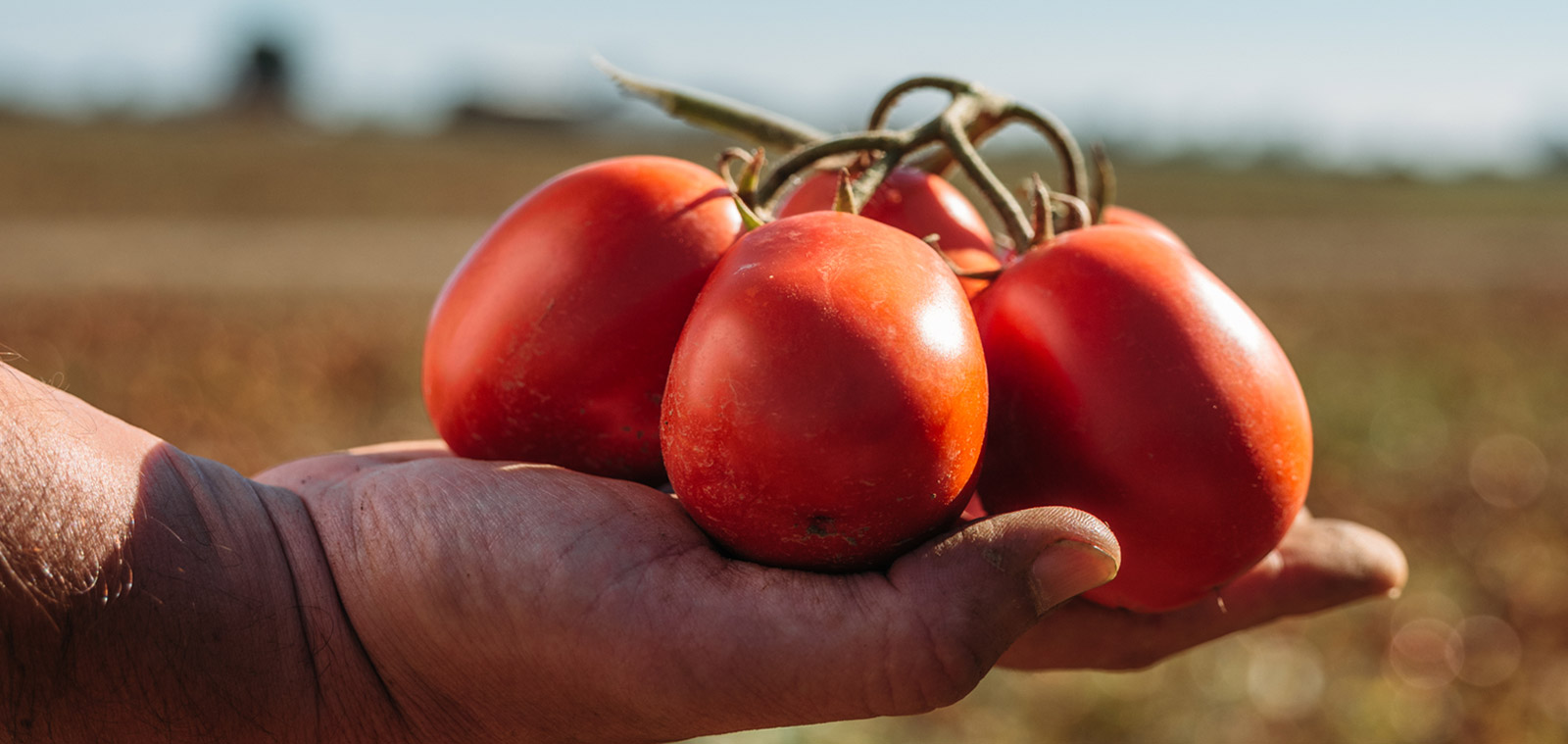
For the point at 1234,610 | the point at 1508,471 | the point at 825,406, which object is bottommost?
the point at 1508,471

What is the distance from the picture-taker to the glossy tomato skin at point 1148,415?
1734 millimetres

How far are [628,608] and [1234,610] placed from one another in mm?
1204

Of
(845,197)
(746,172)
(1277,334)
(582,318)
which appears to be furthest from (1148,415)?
(1277,334)

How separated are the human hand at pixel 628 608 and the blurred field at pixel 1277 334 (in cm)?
59

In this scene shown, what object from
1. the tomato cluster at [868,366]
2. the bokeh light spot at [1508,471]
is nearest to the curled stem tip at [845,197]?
the tomato cluster at [868,366]

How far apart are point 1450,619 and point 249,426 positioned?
707 centimetres

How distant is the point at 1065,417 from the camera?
5.86 feet

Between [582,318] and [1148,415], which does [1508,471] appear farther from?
[582,318]

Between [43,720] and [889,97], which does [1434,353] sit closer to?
[889,97]

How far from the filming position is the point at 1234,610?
2.20 m

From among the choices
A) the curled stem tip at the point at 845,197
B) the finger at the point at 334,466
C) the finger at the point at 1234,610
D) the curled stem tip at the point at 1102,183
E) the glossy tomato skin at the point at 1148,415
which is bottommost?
the finger at the point at 1234,610

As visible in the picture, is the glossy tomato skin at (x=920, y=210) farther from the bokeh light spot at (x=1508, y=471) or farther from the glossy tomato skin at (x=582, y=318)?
the bokeh light spot at (x=1508, y=471)

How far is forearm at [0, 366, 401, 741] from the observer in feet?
5.39

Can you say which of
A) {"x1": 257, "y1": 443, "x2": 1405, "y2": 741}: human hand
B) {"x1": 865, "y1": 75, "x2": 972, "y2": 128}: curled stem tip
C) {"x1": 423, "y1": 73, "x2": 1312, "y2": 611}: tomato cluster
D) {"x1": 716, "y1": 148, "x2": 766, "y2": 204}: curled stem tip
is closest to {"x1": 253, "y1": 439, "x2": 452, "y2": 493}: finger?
{"x1": 257, "y1": 443, "x2": 1405, "y2": 741}: human hand
